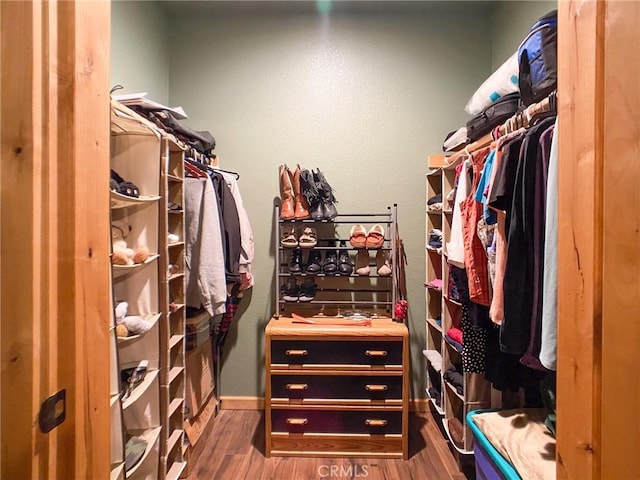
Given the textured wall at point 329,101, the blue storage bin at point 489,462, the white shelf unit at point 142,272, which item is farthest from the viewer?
the textured wall at point 329,101

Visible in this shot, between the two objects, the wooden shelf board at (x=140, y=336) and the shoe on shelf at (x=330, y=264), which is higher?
the shoe on shelf at (x=330, y=264)

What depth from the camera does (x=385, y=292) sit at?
2.40m

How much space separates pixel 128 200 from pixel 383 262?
1.58 m

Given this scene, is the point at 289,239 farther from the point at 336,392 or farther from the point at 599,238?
the point at 599,238

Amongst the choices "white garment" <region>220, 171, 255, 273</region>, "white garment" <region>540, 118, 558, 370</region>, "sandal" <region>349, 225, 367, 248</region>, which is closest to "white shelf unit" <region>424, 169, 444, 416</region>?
"sandal" <region>349, 225, 367, 248</region>

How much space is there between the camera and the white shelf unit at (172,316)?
4.91 ft

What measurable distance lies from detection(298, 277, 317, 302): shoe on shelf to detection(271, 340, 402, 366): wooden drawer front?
1.06 feet

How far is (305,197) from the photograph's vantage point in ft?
7.18

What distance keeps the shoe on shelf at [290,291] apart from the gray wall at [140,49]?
1.56 m

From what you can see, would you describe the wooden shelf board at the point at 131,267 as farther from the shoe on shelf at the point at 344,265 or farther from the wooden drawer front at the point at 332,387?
the shoe on shelf at the point at 344,265

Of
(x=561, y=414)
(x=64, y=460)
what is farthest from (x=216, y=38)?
(x=561, y=414)

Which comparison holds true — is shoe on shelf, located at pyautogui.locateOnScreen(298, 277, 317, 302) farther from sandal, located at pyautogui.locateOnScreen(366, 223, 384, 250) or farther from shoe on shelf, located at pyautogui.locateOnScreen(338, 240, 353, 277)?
sandal, located at pyautogui.locateOnScreen(366, 223, 384, 250)

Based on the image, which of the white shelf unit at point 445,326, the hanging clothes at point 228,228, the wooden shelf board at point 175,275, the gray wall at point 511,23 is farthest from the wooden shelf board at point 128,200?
the gray wall at point 511,23

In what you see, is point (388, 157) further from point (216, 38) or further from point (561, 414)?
point (561, 414)
